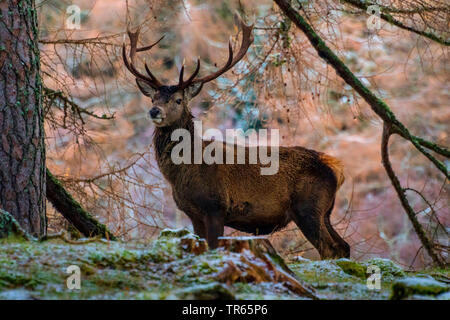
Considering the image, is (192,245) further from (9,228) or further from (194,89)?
(194,89)

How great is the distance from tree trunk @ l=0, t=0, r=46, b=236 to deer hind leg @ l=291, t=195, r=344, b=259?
3244 mm

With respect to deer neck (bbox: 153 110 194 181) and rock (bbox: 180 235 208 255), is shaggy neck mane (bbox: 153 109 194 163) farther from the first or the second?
rock (bbox: 180 235 208 255)

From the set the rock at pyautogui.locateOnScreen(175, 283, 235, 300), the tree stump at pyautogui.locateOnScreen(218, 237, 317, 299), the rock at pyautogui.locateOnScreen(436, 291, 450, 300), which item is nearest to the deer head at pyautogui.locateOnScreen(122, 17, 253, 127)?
the tree stump at pyautogui.locateOnScreen(218, 237, 317, 299)

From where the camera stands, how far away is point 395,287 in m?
4.30

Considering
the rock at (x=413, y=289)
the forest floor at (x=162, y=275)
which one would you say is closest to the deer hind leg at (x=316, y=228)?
the forest floor at (x=162, y=275)

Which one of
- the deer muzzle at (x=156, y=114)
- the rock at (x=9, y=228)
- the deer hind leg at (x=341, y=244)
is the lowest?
the deer hind leg at (x=341, y=244)

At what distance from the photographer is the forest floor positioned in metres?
4.05

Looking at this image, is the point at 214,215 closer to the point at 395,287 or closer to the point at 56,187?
the point at 56,187

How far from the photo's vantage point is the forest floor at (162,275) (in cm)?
405

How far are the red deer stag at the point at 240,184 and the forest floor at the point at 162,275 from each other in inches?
80.6

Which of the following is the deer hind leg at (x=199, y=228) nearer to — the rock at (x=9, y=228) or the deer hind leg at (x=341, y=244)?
the deer hind leg at (x=341, y=244)

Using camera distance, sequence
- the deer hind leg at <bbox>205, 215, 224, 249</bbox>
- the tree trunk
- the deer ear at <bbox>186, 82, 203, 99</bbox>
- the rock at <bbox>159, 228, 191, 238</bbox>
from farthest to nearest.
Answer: the deer ear at <bbox>186, 82, 203, 99</bbox>
the deer hind leg at <bbox>205, 215, 224, 249</bbox>
the tree trunk
the rock at <bbox>159, 228, 191, 238</bbox>

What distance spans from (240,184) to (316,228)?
3.46ft
